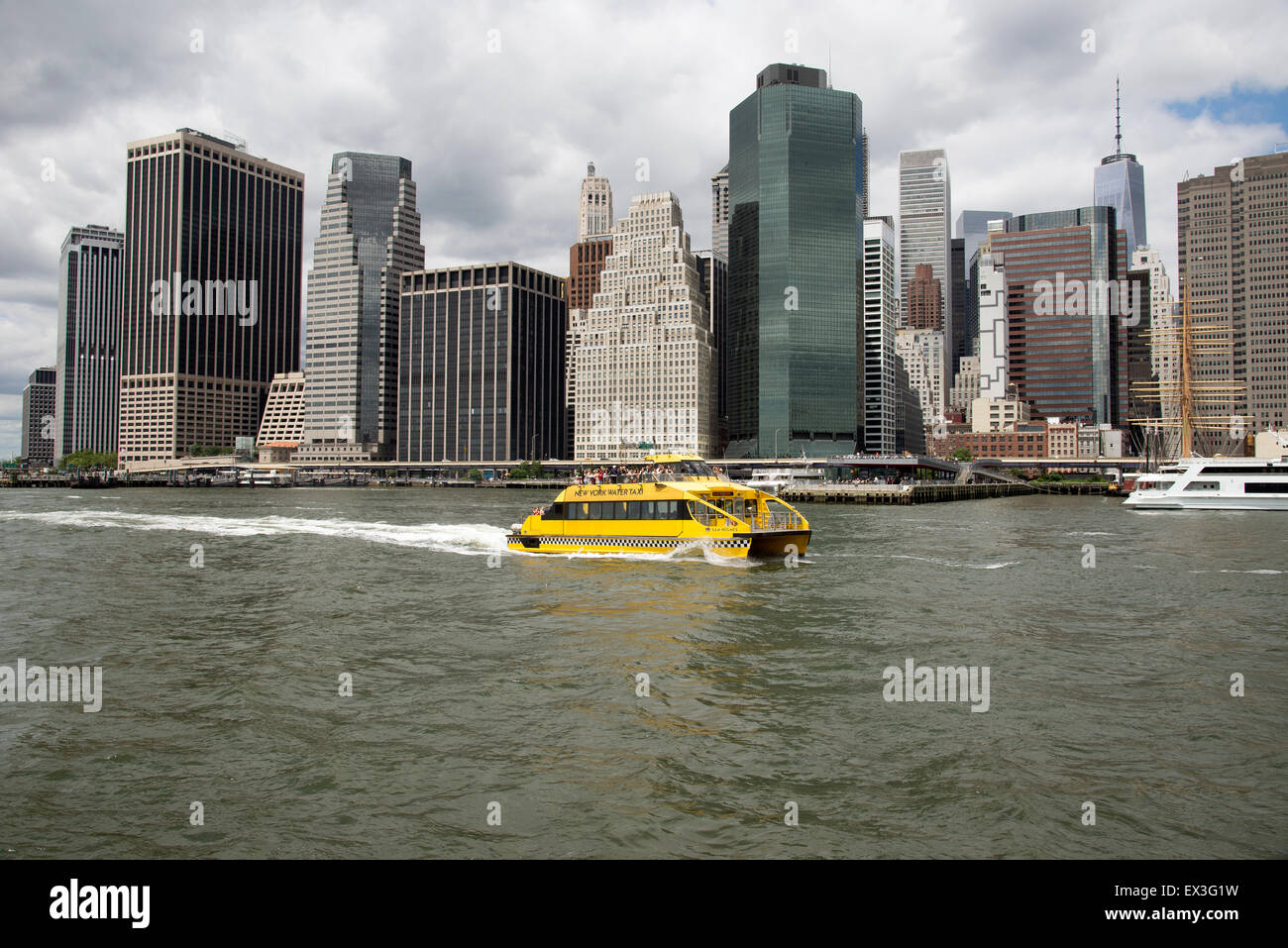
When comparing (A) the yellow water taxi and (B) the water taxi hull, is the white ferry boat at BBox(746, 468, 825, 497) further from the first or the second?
(B) the water taxi hull

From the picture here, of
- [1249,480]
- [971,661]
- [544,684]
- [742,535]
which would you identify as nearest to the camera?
[544,684]

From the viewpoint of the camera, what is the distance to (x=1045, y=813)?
11.5 meters

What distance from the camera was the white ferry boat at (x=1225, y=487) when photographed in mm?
86000

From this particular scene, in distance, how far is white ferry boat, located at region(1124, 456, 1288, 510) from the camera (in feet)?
282

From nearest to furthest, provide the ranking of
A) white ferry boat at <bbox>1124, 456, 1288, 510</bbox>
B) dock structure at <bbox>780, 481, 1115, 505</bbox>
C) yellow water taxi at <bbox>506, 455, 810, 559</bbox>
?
yellow water taxi at <bbox>506, 455, 810, 559</bbox>
white ferry boat at <bbox>1124, 456, 1288, 510</bbox>
dock structure at <bbox>780, 481, 1115, 505</bbox>

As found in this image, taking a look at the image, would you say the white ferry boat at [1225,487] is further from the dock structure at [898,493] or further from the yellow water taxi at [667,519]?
the yellow water taxi at [667,519]

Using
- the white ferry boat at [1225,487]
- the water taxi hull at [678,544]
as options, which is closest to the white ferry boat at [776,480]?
the white ferry boat at [1225,487]

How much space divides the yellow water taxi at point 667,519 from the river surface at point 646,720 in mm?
5090

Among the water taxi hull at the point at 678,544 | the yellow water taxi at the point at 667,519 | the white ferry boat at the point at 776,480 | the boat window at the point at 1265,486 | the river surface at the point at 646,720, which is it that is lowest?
the river surface at the point at 646,720

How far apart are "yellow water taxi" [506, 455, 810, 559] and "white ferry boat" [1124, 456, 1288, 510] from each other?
71.2m

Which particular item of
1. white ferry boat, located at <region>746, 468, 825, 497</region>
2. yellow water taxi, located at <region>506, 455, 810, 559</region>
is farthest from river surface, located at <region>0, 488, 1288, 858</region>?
white ferry boat, located at <region>746, 468, 825, 497</region>
